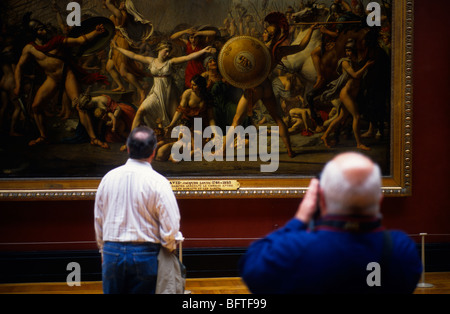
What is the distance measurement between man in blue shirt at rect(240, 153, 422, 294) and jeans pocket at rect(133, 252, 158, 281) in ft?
5.45

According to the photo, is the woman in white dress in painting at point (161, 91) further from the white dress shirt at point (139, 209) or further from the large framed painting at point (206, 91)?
the white dress shirt at point (139, 209)

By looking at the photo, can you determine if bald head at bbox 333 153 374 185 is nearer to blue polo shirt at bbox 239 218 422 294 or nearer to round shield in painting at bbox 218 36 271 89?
blue polo shirt at bbox 239 218 422 294

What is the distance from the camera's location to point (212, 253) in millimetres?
8086

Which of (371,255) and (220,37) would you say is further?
(220,37)

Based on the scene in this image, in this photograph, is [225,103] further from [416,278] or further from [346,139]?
[416,278]

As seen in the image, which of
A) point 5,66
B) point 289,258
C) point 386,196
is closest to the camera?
point 289,258

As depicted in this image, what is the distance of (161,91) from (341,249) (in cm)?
603

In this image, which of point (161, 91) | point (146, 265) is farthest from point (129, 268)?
point (161, 91)

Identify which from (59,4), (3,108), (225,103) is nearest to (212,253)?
(225,103)

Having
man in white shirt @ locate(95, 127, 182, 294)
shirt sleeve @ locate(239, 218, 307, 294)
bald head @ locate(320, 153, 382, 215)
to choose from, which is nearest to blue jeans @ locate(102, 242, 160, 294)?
man in white shirt @ locate(95, 127, 182, 294)

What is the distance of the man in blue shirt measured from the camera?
2.28 m

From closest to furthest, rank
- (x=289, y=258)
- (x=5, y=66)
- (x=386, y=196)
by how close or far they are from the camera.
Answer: (x=289, y=258) → (x=5, y=66) → (x=386, y=196)

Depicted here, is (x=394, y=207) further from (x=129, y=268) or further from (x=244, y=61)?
(x=129, y=268)

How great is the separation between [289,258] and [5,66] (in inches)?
264
